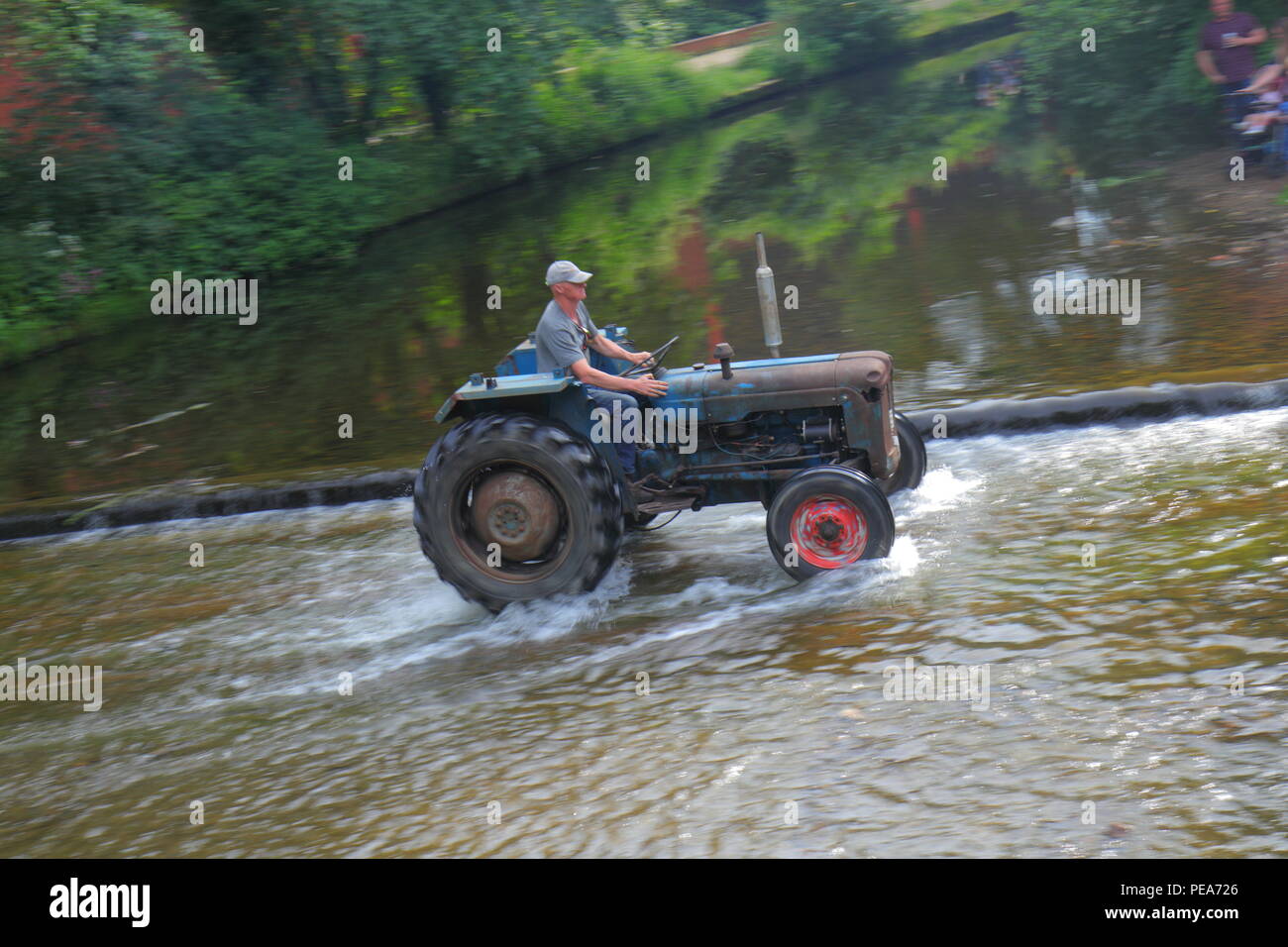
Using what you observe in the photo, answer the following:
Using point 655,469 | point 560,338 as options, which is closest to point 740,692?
point 655,469

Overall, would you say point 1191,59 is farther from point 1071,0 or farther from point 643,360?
point 643,360

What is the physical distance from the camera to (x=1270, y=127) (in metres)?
14.0

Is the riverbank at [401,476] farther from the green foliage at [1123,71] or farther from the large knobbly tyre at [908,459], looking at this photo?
the green foliage at [1123,71]

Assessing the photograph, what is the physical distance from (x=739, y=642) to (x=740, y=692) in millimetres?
599

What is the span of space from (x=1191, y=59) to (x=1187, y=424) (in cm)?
1088

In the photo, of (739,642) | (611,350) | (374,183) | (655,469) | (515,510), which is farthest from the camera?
(374,183)

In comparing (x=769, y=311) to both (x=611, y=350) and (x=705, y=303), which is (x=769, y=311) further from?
(x=705, y=303)

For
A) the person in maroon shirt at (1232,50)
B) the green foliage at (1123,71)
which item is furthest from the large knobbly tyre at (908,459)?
the green foliage at (1123,71)

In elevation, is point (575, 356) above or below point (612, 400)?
above

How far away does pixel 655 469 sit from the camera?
6914 mm

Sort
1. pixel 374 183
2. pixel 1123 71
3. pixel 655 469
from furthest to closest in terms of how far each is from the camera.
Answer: pixel 374 183
pixel 1123 71
pixel 655 469

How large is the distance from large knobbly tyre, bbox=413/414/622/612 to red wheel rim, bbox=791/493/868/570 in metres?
0.95

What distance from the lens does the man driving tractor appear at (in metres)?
6.59

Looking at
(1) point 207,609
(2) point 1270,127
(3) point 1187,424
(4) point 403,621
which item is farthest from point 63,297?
(2) point 1270,127
